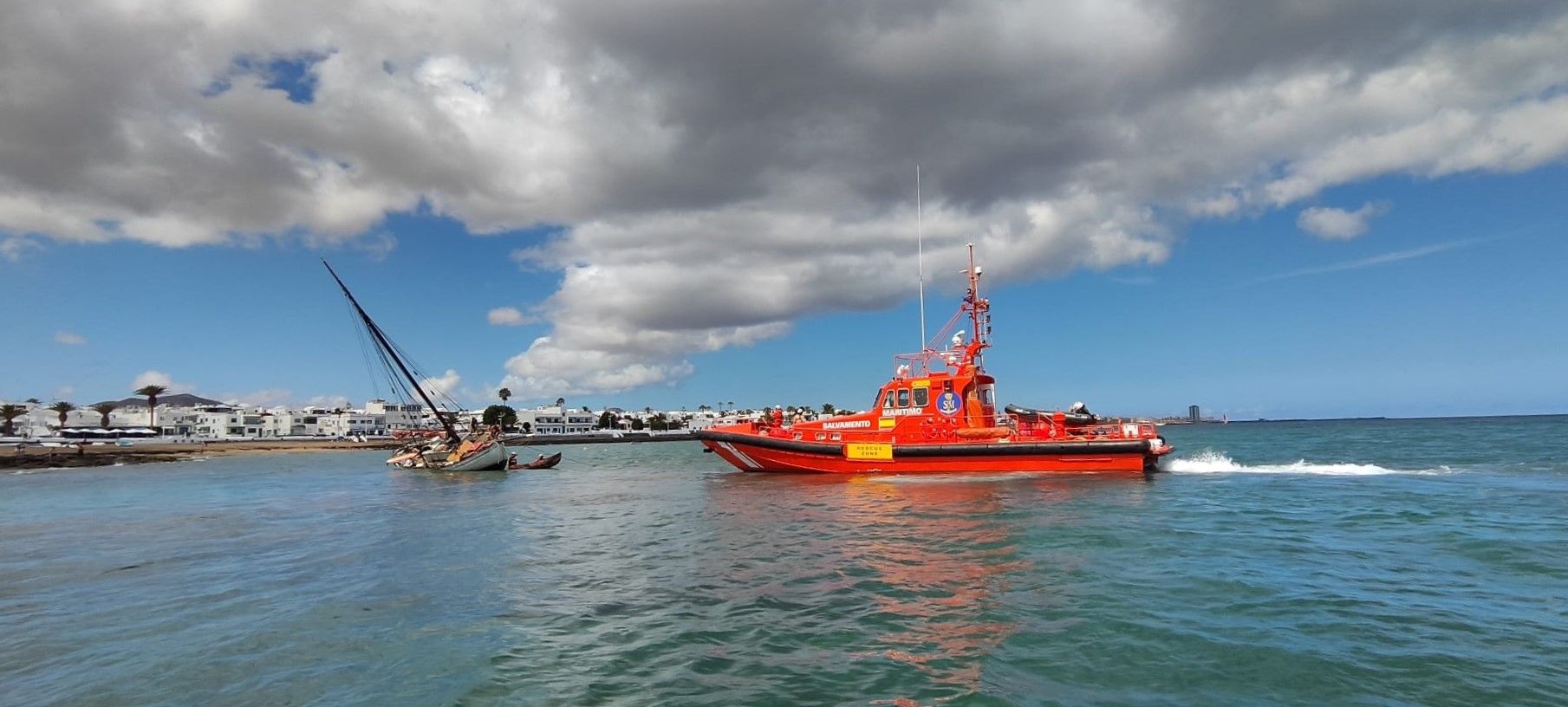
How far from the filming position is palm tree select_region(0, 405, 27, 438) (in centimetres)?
12025

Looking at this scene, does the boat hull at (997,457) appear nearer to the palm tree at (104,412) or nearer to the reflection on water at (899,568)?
the reflection on water at (899,568)

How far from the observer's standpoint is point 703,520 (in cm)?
1658

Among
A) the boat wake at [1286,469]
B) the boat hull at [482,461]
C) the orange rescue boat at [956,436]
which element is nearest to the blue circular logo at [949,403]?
the orange rescue boat at [956,436]

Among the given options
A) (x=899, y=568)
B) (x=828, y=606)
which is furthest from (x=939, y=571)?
(x=828, y=606)

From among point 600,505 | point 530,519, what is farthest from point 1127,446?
point 530,519

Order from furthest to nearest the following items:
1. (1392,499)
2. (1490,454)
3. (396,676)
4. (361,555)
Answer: (1490,454), (1392,499), (361,555), (396,676)

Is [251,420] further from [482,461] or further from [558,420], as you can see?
[482,461]

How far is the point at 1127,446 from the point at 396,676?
23714mm

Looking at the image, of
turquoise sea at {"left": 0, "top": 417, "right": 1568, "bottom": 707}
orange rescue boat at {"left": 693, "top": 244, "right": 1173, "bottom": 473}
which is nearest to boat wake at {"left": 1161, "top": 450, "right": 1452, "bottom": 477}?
orange rescue boat at {"left": 693, "top": 244, "right": 1173, "bottom": 473}

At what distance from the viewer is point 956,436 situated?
26.2 m

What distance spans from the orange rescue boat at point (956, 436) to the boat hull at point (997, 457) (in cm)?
3

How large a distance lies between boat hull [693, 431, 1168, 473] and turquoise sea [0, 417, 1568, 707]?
5.96 m

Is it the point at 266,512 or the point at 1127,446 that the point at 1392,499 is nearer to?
the point at 1127,446

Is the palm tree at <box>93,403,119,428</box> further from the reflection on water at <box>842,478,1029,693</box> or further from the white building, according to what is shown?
the reflection on water at <box>842,478,1029,693</box>
